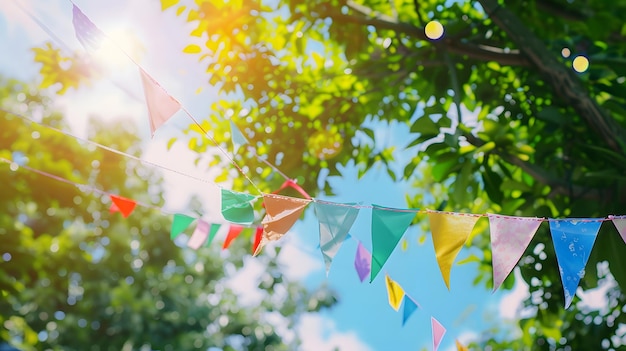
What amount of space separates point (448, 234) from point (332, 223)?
0.45 metres

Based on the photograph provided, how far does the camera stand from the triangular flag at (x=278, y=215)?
7.86 feet

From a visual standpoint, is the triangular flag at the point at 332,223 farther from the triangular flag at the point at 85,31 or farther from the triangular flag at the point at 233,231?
the triangular flag at the point at 233,231

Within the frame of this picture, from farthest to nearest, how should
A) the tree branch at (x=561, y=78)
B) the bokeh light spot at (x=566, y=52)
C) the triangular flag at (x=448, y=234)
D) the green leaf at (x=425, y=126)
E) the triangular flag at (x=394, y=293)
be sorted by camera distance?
the bokeh light spot at (x=566, y=52)
the triangular flag at (x=394, y=293)
the tree branch at (x=561, y=78)
the green leaf at (x=425, y=126)
the triangular flag at (x=448, y=234)

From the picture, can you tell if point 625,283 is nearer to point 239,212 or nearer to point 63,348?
point 239,212

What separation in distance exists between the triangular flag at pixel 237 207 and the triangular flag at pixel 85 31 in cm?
77

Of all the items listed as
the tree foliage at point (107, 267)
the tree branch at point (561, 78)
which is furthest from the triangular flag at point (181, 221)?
the tree foliage at point (107, 267)

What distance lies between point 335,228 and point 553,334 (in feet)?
7.99

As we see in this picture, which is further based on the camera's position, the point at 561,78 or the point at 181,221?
the point at 181,221

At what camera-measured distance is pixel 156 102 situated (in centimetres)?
242

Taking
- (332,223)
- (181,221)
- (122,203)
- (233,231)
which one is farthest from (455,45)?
(122,203)

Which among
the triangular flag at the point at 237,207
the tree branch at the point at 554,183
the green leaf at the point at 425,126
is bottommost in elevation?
the triangular flag at the point at 237,207

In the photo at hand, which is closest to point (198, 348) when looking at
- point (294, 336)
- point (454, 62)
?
point (294, 336)

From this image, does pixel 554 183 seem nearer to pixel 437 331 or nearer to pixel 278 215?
pixel 437 331

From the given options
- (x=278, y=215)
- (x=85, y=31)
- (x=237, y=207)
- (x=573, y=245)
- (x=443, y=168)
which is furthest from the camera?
(x=443, y=168)
